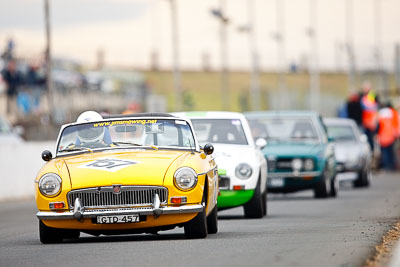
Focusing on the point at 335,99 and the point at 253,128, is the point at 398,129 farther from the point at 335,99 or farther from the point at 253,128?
the point at 335,99

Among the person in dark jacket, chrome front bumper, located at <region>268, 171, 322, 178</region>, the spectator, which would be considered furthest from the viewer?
the spectator

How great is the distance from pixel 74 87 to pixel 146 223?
54022mm

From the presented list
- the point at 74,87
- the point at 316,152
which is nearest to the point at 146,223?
the point at 316,152

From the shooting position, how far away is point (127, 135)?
13180mm

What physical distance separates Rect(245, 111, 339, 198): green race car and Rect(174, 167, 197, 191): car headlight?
10.6 meters

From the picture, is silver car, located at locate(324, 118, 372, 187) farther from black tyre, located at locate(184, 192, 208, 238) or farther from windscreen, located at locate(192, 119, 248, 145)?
black tyre, located at locate(184, 192, 208, 238)

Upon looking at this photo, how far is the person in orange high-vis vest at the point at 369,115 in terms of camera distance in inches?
1513

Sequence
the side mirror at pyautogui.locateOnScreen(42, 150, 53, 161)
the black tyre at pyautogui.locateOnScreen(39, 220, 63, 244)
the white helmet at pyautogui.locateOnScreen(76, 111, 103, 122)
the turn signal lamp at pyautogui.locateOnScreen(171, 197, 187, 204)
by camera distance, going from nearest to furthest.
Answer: the turn signal lamp at pyautogui.locateOnScreen(171, 197, 187, 204) < the black tyre at pyautogui.locateOnScreen(39, 220, 63, 244) < the side mirror at pyautogui.locateOnScreen(42, 150, 53, 161) < the white helmet at pyautogui.locateOnScreen(76, 111, 103, 122)

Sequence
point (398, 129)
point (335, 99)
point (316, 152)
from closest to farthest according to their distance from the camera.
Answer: point (316, 152) < point (398, 129) < point (335, 99)

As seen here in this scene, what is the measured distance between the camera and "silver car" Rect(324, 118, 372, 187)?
91.6 ft

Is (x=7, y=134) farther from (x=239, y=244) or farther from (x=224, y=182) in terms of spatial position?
(x=239, y=244)

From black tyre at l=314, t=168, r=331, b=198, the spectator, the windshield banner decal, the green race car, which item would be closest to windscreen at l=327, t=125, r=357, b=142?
the green race car

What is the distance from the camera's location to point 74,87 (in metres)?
65.4

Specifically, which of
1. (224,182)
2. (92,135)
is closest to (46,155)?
(92,135)
